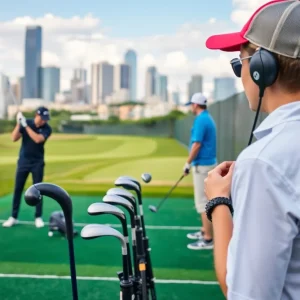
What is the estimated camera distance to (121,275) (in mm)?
3244

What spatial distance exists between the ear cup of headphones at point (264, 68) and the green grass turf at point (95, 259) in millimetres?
4097

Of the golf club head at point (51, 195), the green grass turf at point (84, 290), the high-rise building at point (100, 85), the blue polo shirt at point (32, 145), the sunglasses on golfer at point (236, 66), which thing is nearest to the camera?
the sunglasses on golfer at point (236, 66)

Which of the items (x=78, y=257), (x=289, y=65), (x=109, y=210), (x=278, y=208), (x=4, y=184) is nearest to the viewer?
(x=278, y=208)

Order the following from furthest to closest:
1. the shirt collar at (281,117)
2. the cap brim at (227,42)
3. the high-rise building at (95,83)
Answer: the high-rise building at (95,83), the cap brim at (227,42), the shirt collar at (281,117)

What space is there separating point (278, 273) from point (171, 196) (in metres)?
11.6

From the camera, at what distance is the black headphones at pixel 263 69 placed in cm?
136

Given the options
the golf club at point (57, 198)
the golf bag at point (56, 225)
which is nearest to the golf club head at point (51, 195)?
the golf club at point (57, 198)

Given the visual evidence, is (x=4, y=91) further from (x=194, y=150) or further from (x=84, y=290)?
(x=84, y=290)

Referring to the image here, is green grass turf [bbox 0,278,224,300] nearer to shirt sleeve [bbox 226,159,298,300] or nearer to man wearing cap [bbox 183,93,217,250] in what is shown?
man wearing cap [bbox 183,93,217,250]

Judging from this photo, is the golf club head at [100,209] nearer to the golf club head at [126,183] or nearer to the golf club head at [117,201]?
the golf club head at [117,201]

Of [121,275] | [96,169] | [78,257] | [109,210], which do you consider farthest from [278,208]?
[96,169]

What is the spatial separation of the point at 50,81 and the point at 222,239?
14544 centimetres

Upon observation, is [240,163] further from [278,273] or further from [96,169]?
[96,169]

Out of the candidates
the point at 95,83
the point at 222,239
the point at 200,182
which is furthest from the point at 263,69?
the point at 95,83
